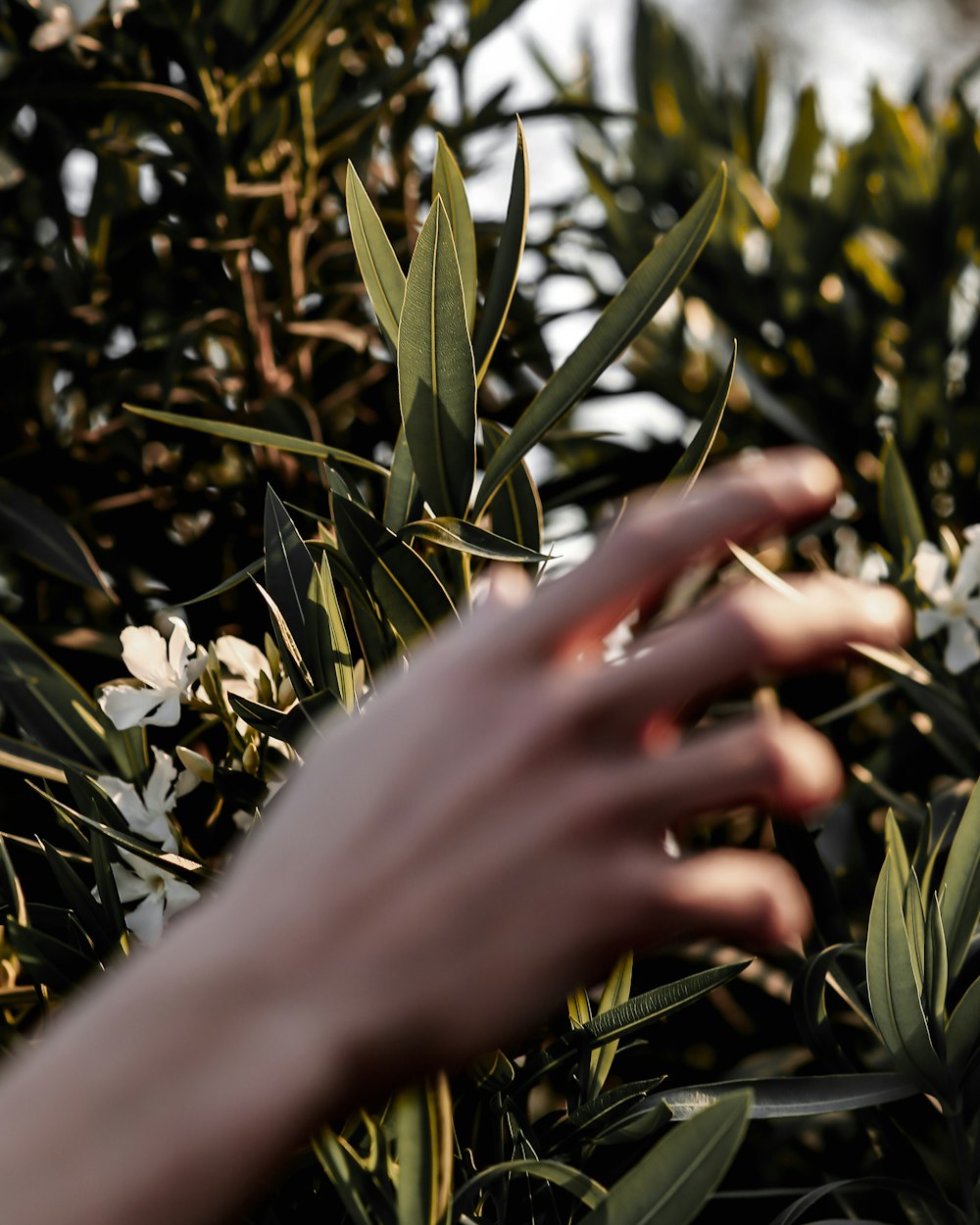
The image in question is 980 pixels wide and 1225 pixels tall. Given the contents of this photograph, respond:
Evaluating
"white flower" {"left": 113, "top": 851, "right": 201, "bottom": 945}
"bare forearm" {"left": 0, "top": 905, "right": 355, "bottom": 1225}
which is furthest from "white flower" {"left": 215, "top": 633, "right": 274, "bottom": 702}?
"bare forearm" {"left": 0, "top": 905, "right": 355, "bottom": 1225}

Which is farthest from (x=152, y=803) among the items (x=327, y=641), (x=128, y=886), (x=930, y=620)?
(x=930, y=620)

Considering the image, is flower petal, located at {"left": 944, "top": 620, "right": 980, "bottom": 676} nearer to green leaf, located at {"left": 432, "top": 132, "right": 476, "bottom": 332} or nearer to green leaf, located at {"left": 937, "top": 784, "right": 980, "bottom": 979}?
green leaf, located at {"left": 937, "top": 784, "right": 980, "bottom": 979}

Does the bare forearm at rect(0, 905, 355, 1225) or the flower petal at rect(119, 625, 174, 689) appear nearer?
the bare forearm at rect(0, 905, 355, 1225)

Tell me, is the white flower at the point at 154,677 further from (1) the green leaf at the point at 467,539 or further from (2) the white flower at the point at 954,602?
(2) the white flower at the point at 954,602

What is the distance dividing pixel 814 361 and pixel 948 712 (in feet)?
2.01

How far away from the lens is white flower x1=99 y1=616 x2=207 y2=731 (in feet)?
1.84

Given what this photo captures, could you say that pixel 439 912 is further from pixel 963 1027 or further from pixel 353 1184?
Result: pixel 963 1027

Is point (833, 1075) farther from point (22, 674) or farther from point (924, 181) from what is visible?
point (924, 181)

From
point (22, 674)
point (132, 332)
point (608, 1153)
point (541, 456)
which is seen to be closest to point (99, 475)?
point (132, 332)

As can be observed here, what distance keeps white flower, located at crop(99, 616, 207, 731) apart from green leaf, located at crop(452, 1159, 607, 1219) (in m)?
0.28

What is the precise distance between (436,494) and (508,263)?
0.14 meters

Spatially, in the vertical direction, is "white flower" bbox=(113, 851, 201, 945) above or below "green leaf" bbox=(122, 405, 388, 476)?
below

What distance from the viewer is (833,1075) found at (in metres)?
0.53

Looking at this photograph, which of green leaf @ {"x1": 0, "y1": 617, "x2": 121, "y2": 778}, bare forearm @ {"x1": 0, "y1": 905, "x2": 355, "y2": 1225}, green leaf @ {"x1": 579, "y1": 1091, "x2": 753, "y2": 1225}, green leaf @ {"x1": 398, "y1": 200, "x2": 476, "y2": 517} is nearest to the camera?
bare forearm @ {"x1": 0, "y1": 905, "x2": 355, "y2": 1225}
